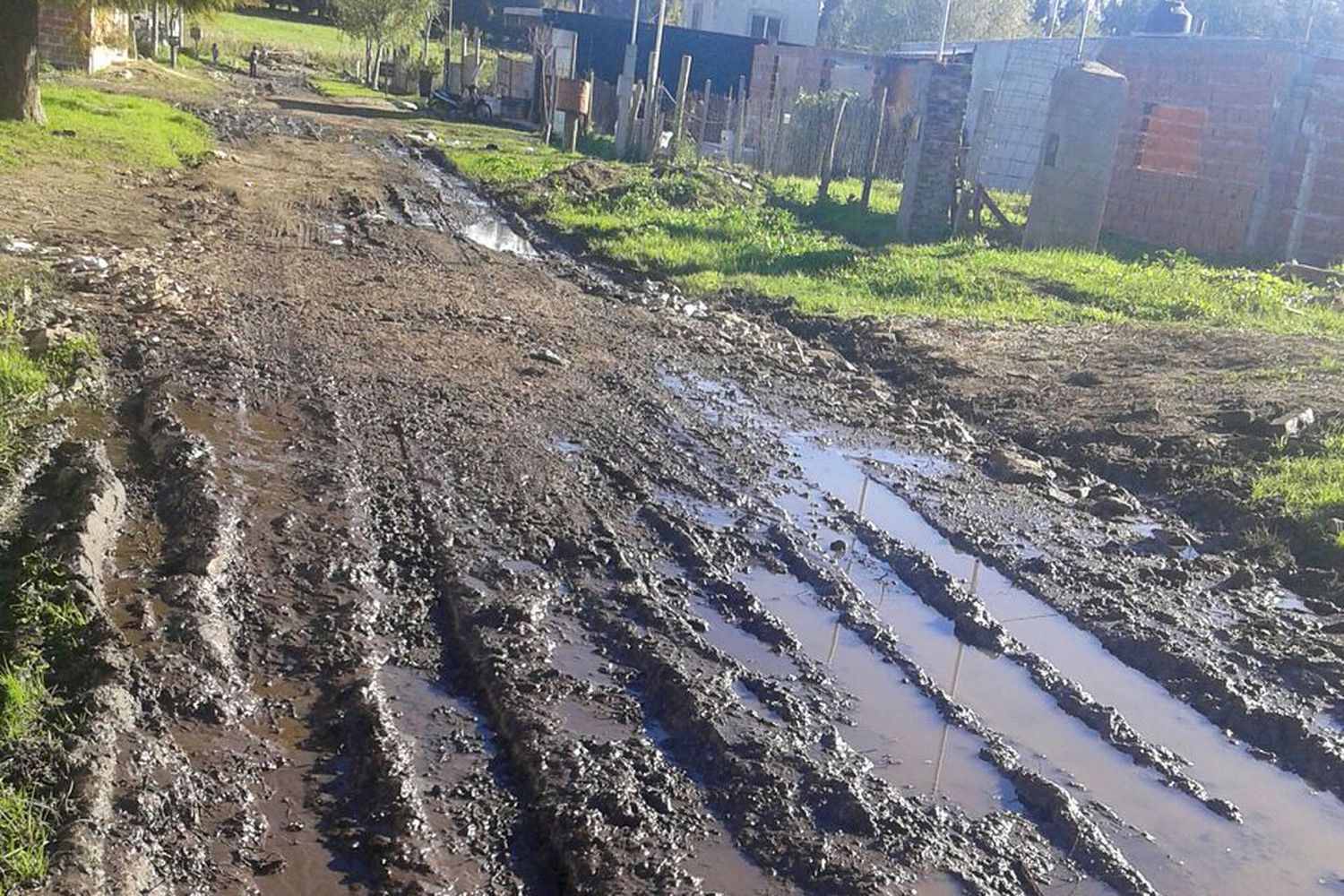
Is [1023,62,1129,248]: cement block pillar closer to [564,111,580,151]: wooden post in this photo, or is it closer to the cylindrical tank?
the cylindrical tank

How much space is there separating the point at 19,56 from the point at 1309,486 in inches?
774

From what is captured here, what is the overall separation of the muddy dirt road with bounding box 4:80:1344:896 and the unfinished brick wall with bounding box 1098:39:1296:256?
1389 cm

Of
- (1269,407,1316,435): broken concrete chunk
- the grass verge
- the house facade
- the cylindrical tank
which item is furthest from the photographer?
the house facade

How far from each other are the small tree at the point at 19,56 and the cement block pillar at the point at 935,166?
11.1 metres

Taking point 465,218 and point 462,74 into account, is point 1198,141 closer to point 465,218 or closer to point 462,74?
point 465,218

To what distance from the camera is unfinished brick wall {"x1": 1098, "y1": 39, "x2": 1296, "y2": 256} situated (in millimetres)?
21766

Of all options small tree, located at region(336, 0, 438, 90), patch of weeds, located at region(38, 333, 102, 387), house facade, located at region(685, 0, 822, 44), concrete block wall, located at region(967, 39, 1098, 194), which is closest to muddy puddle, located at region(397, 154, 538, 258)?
patch of weeds, located at region(38, 333, 102, 387)

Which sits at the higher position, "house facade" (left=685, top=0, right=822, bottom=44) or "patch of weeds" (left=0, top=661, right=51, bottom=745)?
"house facade" (left=685, top=0, right=822, bottom=44)

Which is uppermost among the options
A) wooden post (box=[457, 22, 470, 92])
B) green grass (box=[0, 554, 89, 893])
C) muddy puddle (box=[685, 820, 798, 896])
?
wooden post (box=[457, 22, 470, 92])

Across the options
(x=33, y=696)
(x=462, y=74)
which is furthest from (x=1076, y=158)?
(x=462, y=74)

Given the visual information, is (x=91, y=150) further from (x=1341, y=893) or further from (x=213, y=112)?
(x=1341, y=893)

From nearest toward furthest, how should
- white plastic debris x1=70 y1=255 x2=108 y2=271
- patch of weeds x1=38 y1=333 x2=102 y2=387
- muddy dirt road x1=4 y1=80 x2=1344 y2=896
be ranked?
muddy dirt road x1=4 y1=80 x2=1344 y2=896 → patch of weeds x1=38 y1=333 x2=102 y2=387 → white plastic debris x1=70 y1=255 x2=108 y2=271

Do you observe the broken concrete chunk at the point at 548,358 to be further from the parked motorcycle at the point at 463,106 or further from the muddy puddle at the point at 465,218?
the parked motorcycle at the point at 463,106

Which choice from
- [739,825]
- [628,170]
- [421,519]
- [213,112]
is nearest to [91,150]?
[628,170]
